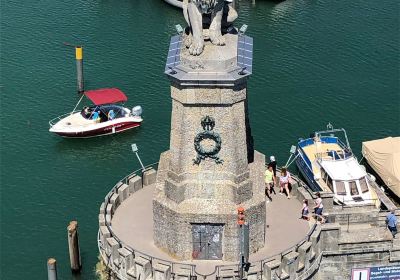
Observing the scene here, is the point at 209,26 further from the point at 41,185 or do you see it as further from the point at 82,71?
the point at 82,71

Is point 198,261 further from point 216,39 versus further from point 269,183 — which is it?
point 216,39

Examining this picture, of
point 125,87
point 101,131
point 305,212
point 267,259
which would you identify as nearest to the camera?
point 267,259

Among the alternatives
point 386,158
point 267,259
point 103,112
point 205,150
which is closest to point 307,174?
point 386,158

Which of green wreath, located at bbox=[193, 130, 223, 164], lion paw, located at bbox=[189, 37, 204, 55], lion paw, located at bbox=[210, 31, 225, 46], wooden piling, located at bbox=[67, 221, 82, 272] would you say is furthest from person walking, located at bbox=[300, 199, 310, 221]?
wooden piling, located at bbox=[67, 221, 82, 272]

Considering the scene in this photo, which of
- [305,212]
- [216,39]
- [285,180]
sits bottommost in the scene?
[305,212]

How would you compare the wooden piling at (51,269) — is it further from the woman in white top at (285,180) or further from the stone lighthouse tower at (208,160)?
the woman in white top at (285,180)

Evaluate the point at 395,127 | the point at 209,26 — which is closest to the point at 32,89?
the point at 395,127

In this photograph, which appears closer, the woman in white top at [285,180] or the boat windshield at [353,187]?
the woman in white top at [285,180]

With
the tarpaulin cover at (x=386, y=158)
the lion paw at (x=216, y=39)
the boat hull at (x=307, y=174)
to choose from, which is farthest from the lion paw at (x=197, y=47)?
the tarpaulin cover at (x=386, y=158)
